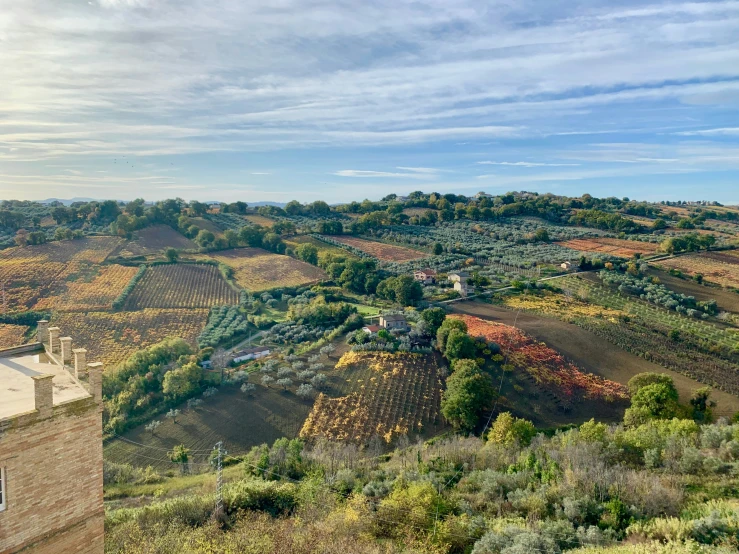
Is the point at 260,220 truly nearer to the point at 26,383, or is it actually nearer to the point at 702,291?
the point at 702,291

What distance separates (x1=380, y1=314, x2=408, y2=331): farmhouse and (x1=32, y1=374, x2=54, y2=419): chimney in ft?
107

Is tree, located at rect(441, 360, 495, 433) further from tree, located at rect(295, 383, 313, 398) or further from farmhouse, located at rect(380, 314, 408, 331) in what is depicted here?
farmhouse, located at rect(380, 314, 408, 331)

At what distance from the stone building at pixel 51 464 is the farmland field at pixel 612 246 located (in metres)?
67.6

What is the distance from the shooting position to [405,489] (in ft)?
53.9

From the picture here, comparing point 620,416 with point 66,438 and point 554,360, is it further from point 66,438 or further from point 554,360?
point 66,438

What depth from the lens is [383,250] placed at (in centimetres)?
7262

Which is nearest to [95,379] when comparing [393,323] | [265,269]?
[393,323]

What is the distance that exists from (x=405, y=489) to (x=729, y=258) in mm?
66246

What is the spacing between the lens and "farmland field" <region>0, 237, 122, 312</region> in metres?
46.6

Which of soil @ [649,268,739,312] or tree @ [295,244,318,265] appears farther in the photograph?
tree @ [295,244,318,265]

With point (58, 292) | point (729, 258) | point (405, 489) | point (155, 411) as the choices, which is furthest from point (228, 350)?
point (729, 258)

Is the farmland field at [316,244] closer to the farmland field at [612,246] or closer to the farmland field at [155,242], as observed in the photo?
the farmland field at [155,242]

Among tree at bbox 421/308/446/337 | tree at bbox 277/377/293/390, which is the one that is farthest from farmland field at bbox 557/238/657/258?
tree at bbox 277/377/293/390

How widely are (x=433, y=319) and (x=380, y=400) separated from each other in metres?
11.2
